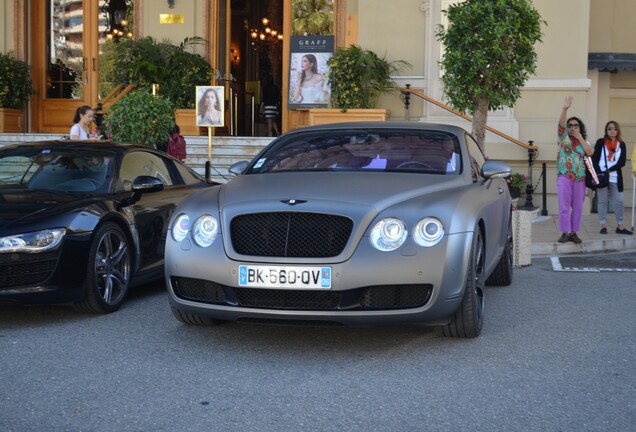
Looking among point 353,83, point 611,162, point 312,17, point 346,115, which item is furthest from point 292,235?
point 312,17

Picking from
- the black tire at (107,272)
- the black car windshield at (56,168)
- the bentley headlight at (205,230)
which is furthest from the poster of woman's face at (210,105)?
the bentley headlight at (205,230)

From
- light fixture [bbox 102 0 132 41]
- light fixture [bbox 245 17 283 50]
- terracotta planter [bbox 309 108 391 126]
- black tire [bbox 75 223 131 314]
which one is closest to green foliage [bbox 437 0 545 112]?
terracotta planter [bbox 309 108 391 126]

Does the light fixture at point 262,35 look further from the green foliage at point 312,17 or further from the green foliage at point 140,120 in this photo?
the green foliage at point 140,120

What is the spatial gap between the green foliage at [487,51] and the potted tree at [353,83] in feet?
12.4

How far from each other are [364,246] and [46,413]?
1.98 m

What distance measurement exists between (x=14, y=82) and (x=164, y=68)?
9.98 ft

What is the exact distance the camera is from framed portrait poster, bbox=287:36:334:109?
1681cm

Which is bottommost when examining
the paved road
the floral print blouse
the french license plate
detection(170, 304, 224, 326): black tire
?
the paved road

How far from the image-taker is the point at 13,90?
17.2 m

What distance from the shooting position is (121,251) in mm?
7066

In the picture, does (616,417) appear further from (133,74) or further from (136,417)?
(133,74)

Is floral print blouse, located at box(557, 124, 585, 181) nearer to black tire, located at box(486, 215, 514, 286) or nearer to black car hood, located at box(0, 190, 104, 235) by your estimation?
black tire, located at box(486, 215, 514, 286)

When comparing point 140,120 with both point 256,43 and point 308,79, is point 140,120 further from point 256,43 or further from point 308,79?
point 256,43

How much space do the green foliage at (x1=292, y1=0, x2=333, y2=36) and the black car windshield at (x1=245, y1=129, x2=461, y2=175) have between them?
10.6 m
